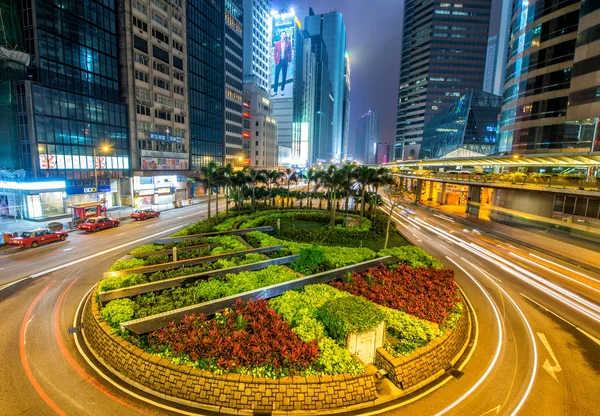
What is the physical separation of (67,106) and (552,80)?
8119cm

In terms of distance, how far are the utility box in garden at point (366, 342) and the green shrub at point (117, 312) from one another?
29.1 feet

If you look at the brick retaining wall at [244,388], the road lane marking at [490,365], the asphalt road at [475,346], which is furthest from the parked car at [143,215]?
the road lane marking at [490,365]

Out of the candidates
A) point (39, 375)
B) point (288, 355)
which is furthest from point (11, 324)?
point (288, 355)

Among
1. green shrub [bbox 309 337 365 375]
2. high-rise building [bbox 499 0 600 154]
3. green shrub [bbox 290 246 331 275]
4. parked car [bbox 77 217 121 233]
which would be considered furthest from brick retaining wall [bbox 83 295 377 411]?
high-rise building [bbox 499 0 600 154]

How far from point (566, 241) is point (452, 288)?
27.1 m

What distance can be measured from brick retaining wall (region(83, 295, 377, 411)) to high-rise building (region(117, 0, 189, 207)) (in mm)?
50653

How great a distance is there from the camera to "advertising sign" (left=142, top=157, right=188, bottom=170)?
5587 cm

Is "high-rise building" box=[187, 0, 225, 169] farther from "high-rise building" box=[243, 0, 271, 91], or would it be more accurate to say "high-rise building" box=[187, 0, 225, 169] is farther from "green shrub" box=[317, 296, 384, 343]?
"green shrub" box=[317, 296, 384, 343]

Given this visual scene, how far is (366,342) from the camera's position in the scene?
10.4 m

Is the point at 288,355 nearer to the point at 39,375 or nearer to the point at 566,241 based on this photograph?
the point at 39,375

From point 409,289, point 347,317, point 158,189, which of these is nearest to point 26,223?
point 158,189

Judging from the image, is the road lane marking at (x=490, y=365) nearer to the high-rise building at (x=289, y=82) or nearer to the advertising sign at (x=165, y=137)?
the advertising sign at (x=165, y=137)

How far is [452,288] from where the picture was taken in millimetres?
16188

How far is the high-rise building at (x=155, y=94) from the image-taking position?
2055 inches
